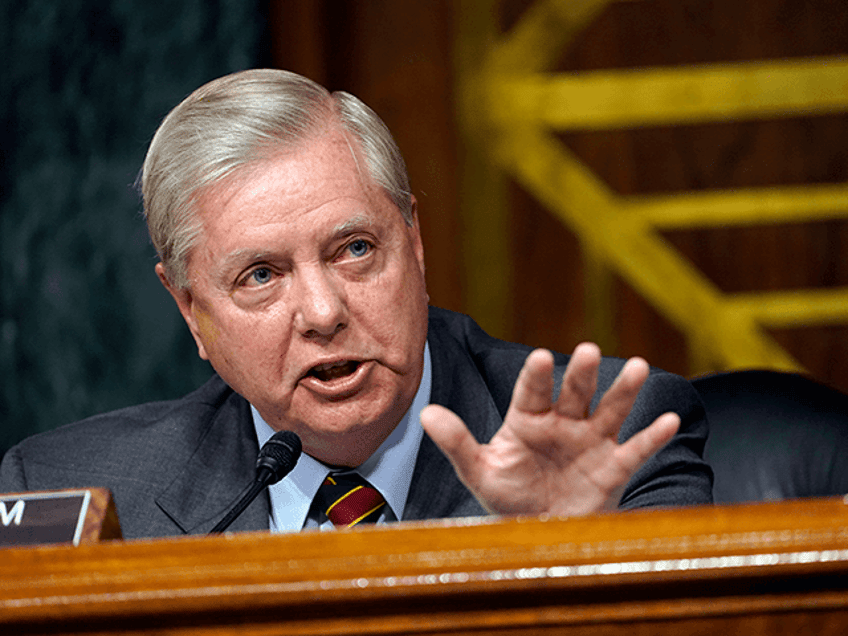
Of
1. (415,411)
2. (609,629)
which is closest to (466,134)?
(415,411)

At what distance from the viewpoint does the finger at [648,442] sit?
2.72ft

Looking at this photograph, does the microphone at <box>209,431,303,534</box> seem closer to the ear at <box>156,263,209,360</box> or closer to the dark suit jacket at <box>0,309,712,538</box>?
the dark suit jacket at <box>0,309,712,538</box>

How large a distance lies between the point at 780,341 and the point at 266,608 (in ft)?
7.78

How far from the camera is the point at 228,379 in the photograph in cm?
127

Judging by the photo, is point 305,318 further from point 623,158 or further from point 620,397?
point 623,158

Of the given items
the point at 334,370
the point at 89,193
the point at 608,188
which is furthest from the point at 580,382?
the point at 608,188

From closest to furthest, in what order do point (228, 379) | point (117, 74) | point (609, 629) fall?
point (609, 629), point (228, 379), point (117, 74)

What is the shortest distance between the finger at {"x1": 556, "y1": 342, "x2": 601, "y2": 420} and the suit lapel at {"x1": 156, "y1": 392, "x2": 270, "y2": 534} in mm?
506

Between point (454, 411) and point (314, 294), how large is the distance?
0.30 m

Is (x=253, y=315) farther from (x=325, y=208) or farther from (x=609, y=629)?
(x=609, y=629)

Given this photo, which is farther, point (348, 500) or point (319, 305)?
point (348, 500)

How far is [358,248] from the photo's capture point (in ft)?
3.94

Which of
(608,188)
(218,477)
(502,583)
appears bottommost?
(608,188)

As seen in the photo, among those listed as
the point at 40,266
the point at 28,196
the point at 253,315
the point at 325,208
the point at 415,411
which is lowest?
the point at 40,266
